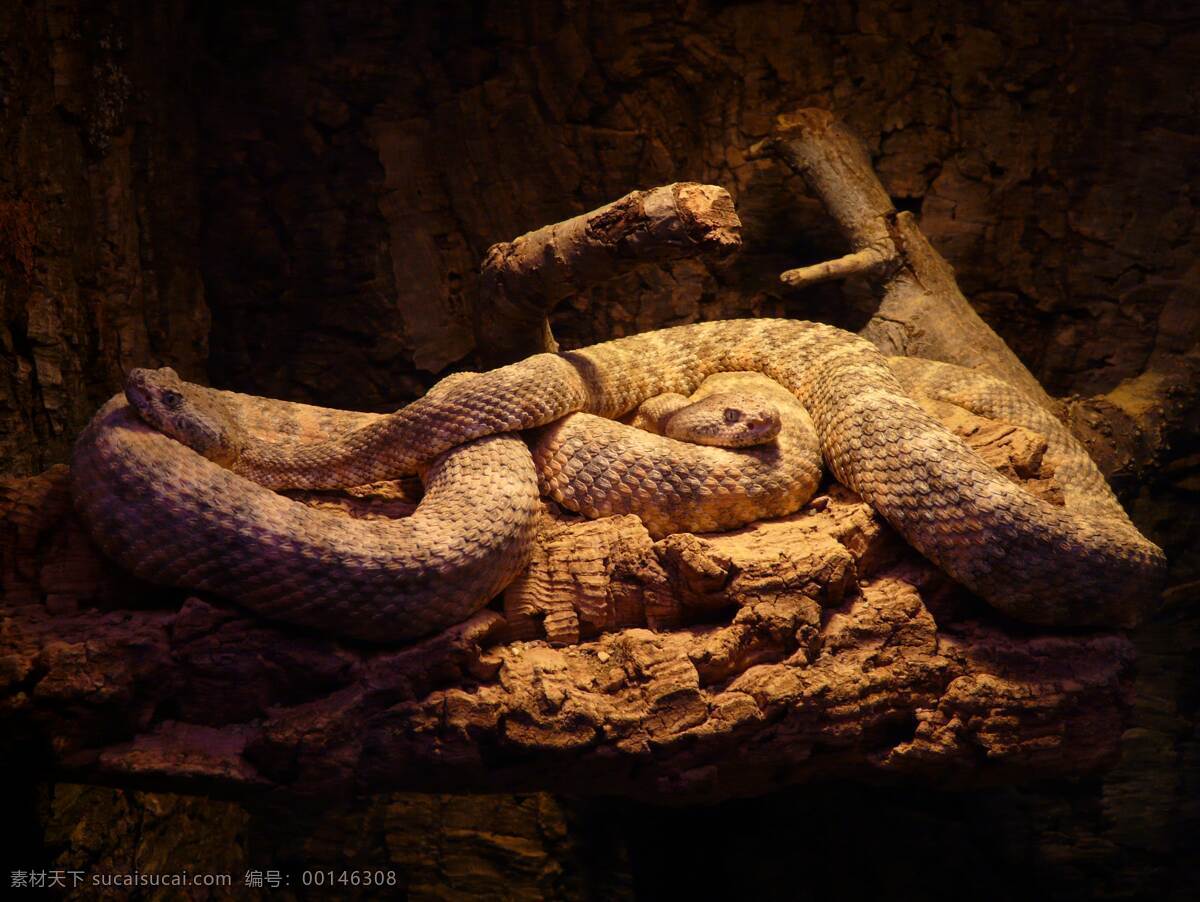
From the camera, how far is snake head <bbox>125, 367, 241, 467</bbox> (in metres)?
3.52

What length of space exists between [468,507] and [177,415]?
1210 mm

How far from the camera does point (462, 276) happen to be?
5.61 metres

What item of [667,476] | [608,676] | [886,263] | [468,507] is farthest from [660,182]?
[608,676]

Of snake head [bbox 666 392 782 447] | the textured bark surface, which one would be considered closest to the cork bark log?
the textured bark surface

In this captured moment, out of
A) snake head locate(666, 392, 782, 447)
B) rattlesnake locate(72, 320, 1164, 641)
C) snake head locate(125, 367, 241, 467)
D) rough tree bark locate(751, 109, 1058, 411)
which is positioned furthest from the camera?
rough tree bark locate(751, 109, 1058, 411)

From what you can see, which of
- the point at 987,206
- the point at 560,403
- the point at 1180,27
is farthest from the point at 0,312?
the point at 1180,27

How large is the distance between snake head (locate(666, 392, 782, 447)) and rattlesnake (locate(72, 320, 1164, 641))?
0.40 m

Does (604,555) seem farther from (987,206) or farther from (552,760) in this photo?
(987,206)

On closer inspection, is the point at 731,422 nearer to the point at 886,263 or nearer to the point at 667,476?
the point at 667,476

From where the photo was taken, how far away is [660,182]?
5520 millimetres

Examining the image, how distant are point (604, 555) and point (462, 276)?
2661 millimetres

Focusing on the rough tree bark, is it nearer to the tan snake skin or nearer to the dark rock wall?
the dark rock wall

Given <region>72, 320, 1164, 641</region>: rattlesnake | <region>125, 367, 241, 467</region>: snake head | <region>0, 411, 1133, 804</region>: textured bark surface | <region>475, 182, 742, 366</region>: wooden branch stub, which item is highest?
<region>475, 182, 742, 366</region>: wooden branch stub

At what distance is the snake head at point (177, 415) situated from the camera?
138 inches
